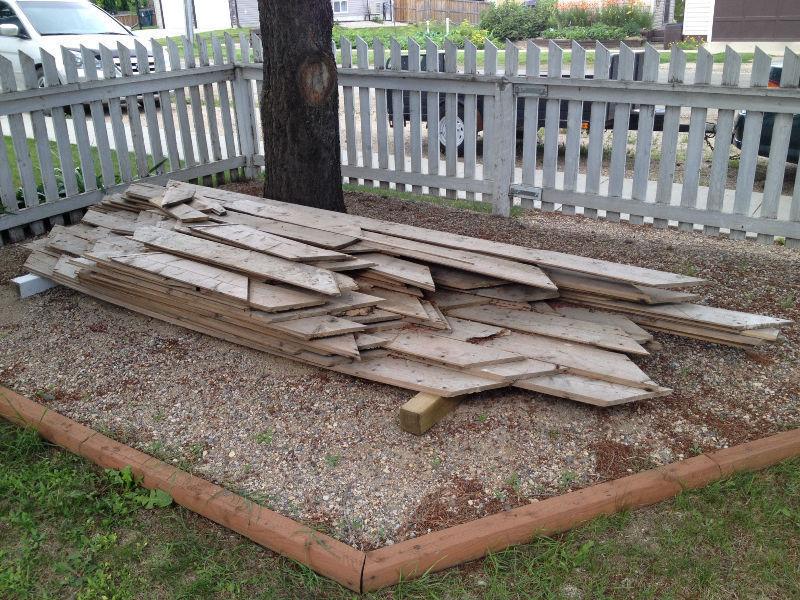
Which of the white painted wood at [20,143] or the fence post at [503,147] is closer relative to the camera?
the white painted wood at [20,143]

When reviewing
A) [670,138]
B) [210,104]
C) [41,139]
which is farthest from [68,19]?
[670,138]

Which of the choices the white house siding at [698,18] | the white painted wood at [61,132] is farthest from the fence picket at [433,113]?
the white house siding at [698,18]

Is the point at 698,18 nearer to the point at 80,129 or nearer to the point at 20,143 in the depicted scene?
the point at 80,129

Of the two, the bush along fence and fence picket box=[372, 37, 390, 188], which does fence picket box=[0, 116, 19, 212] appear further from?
fence picket box=[372, 37, 390, 188]

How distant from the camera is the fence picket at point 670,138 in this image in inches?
222

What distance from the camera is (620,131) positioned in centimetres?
612

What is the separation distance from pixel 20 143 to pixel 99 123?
0.83 meters

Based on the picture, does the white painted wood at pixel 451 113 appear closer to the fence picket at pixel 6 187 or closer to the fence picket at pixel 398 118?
the fence picket at pixel 398 118

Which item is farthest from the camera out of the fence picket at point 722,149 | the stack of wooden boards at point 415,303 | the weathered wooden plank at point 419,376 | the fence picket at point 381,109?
the fence picket at point 381,109

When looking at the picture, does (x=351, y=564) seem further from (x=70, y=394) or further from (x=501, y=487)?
(x=70, y=394)

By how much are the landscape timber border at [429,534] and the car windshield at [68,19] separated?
11.9 m

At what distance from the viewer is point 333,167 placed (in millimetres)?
5965

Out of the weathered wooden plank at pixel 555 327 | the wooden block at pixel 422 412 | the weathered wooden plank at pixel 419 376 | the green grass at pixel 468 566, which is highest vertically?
the weathered wooden plank at pixel 555 327

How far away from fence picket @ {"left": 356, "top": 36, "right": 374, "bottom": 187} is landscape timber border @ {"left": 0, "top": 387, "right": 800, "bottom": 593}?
4.67 metres
